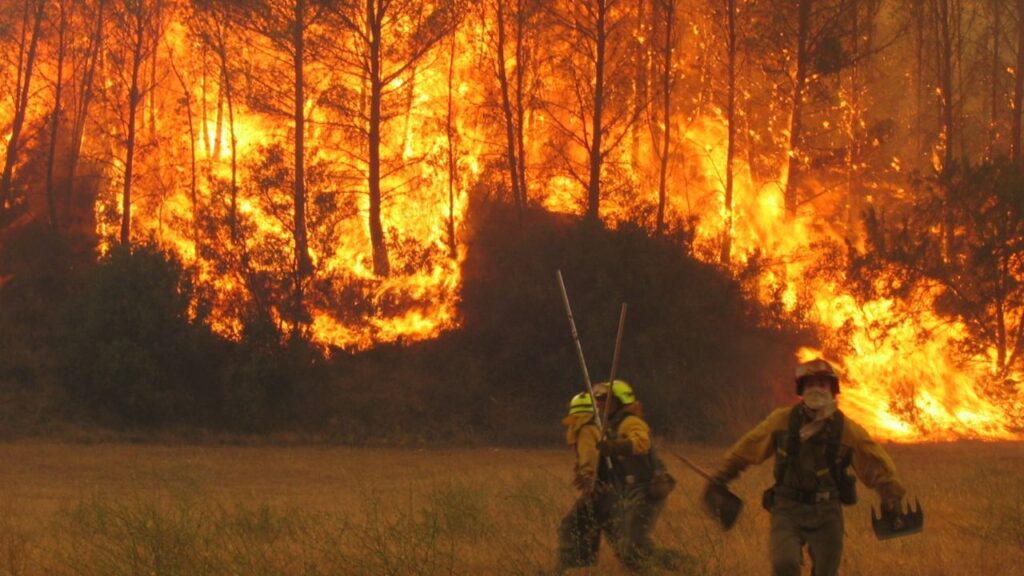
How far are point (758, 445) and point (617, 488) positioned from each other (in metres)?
2.00

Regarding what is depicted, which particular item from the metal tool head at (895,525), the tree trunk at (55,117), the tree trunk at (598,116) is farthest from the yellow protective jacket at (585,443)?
the tree trunk at (55,117)

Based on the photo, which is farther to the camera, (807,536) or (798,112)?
(798,112)

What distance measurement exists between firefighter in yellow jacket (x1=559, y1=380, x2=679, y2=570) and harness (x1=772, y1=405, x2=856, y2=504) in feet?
5.73

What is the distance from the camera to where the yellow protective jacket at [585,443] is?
8641mm

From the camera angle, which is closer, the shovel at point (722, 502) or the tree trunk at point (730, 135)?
the shovel at point (722, 502)

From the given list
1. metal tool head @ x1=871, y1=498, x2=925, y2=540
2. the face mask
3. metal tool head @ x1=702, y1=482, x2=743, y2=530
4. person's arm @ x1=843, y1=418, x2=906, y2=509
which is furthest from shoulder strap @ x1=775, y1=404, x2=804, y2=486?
metal tool head @ x1=871, y1=498, x2=925, y2=540

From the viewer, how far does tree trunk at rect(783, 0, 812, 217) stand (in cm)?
3922

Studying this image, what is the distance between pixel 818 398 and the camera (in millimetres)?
6809

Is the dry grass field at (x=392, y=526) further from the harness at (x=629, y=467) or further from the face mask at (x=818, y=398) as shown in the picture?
the face mask at (x=818, y=398)

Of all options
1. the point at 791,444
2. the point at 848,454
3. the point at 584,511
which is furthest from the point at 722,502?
the point at 584,511

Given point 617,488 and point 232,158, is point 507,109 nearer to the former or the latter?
point 232,158

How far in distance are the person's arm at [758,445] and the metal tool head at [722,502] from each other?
0.17 m

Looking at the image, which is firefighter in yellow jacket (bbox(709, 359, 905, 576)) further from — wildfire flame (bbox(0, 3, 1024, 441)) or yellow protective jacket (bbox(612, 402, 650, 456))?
wildfire flame (bbox(0, 3, 1024, 441))

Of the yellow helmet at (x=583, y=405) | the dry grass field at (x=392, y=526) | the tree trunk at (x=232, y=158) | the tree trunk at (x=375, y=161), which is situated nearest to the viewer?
the yellow helmet at (x=583, y=405)
